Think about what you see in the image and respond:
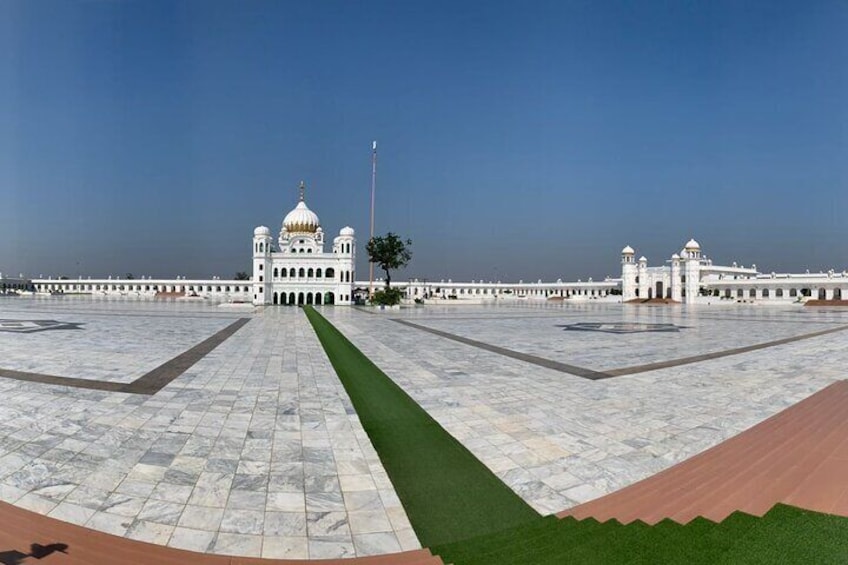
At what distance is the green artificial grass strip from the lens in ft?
12.1

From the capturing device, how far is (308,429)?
5.95 metres

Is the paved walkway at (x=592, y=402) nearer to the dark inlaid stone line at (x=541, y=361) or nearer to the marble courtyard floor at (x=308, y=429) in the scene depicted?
the marble courtyard floor at (x=308, y=429)

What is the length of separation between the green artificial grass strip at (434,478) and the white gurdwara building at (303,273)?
180 ft

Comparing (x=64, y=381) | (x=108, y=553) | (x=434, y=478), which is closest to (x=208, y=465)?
(x=108, y=553)

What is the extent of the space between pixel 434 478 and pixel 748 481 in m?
2.79

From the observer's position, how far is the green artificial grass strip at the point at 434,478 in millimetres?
3695

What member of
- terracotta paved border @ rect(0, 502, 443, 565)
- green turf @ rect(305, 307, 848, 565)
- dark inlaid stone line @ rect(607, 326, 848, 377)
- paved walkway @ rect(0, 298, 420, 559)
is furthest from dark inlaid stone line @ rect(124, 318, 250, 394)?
dark inlaid stone line @ rect(607, 326, 848, 377)

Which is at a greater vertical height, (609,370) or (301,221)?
(301,221)

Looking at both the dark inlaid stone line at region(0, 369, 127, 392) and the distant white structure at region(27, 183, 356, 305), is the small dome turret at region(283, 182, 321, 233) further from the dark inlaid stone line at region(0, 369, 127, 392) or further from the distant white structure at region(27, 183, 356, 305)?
the dark inlaid stone line at region(0, 369, 127, 392)

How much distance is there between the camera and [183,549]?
3.28 m

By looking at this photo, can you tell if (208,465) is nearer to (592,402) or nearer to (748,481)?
(748,481)

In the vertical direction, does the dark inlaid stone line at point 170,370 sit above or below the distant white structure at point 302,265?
below

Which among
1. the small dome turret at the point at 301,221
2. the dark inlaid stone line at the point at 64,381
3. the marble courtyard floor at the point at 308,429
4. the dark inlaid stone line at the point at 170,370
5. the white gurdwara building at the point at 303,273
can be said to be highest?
the small dome turret at the point at 301,221

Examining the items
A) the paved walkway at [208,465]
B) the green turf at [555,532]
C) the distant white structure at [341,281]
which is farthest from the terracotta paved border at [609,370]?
the distant white structure at [341,281]
